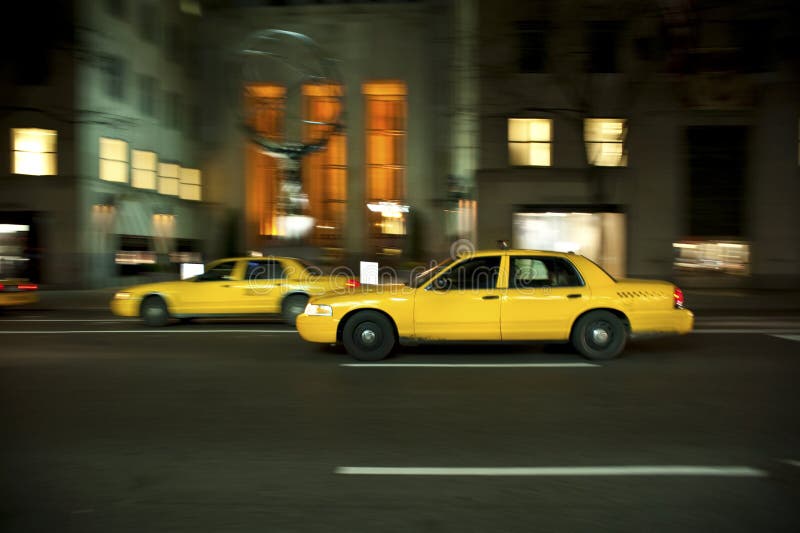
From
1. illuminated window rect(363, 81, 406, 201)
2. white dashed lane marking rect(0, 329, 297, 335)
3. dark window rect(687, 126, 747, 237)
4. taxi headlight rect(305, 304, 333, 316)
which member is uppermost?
illuminated window rect(363, 81, 406, 201)

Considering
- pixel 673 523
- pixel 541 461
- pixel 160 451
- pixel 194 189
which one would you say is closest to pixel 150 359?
pixel 160 451

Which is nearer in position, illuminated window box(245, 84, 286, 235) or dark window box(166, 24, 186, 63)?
dark window box(166, 24, 186, 63)

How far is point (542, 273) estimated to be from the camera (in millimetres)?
9383

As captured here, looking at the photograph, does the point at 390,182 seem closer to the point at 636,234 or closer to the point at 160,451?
the point at 636,234

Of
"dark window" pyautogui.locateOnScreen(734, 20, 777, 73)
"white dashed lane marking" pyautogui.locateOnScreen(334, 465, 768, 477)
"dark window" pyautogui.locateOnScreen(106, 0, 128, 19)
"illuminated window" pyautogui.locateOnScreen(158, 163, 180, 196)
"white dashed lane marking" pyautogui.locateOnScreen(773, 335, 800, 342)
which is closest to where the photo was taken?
"white dashed lane marking" pyautogui.locateOnScreen(334, 465, 768, 477)

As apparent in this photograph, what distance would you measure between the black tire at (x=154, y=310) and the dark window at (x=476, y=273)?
699 centimetres

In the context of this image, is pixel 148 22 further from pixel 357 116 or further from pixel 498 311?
pixel 498 311

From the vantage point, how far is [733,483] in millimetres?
4621

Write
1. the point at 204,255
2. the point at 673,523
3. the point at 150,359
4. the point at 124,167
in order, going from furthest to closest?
the point at 204,255 < the point at 124,167 < the point at 150,359 < the point at 673,523

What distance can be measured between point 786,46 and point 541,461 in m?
25.6

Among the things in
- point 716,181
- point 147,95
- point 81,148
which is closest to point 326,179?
point 147,95

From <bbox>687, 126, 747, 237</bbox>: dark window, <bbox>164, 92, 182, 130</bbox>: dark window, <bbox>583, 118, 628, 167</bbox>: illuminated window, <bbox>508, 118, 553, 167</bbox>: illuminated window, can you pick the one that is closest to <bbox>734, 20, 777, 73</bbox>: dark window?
<bbox>687, 126, 747, 237</bbox>: dark window

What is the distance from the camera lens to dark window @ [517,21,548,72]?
25.8m

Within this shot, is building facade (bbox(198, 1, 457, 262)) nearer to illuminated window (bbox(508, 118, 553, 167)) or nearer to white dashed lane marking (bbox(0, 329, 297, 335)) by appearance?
illuminated window (bbox(508, 118, 553, 167))
